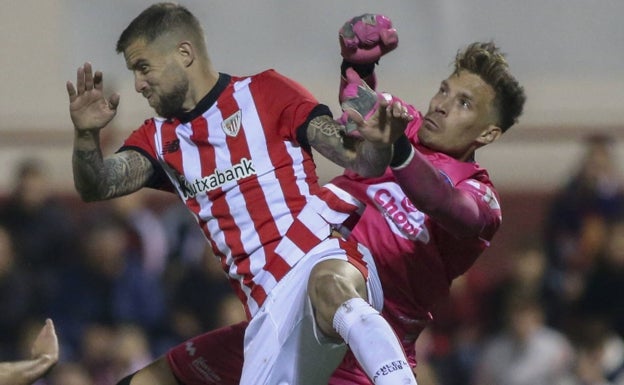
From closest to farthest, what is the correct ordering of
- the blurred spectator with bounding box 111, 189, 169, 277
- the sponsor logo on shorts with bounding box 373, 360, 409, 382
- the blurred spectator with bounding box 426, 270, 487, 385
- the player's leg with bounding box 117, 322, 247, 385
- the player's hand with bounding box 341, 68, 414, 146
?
the player's hand with bounding box 341, 68, 414, 146, the sponsor logo on shorts with bounding box 373, 360, 409, 382, the player's leg with bounding box 117, 322, 247, 385, the blurred spectator with bounding box 426, 270, 487, 385, the blurred spectator with bounding box 111, 189, 169, 277

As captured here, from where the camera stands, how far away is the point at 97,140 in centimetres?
597

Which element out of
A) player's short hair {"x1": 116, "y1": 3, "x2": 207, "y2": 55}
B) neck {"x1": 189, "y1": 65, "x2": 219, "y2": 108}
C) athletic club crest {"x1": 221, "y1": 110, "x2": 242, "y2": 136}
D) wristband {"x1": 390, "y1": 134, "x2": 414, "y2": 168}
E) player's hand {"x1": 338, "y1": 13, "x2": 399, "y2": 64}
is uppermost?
player's short hair {"x1": 116, "y1": 3, "x2": 207, "y2": 55}

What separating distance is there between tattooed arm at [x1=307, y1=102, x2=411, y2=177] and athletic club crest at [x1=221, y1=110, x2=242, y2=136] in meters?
0.31

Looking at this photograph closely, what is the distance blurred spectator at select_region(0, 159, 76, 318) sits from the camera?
10016 mm

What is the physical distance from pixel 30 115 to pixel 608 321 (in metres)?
4.71

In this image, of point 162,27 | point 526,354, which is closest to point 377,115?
point 162,27

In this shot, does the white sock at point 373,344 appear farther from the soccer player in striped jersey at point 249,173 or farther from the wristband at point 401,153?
the wristband at point 401,153

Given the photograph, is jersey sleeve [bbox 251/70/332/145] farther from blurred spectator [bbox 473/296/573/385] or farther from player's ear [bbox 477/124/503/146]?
blurred spectator [bbox 473/296/573/385]

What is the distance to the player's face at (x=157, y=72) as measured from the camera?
6.00m

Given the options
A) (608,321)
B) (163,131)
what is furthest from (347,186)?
(608,321)

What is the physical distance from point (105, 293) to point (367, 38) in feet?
14.7

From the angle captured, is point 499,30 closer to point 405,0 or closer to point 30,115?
point 405,0

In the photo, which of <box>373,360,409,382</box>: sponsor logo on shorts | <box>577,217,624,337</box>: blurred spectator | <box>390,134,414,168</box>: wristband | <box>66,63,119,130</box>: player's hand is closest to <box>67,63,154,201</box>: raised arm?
<box>66,63,119,130</box>: player's hand

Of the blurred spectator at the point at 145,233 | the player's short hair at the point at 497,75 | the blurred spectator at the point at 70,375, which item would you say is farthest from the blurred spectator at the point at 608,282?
the player's short hair at the point at 497,75
